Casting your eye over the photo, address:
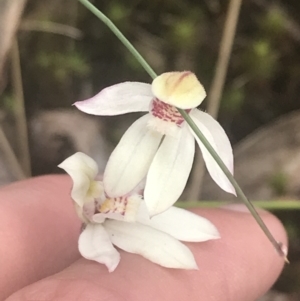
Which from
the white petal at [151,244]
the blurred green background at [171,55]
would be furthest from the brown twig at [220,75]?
the white petal at [151,244]

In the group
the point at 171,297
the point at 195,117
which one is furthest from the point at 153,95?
the point at 171,297

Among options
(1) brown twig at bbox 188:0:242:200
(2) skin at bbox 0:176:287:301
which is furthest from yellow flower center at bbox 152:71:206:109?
(1) brown twig at bbox 188:0:242:200

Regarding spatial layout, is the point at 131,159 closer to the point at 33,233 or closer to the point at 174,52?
the point at 33,233

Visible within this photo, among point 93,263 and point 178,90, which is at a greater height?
point 178,90

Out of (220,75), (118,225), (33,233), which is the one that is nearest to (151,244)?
(118,225)

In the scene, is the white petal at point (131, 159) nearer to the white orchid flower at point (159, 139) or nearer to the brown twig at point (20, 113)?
the white orchid flower at point (159, 139)

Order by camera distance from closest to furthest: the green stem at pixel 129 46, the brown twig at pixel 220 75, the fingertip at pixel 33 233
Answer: the green stem at pixel 129 46 → the fingertip at pixel 33 233 → the brown twig at pixel 220 75
